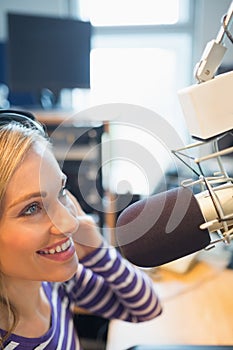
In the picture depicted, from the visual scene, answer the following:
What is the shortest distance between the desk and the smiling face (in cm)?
33

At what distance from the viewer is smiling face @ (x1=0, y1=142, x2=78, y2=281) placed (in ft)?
1.76

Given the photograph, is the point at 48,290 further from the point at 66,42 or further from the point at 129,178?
the point at 66,42

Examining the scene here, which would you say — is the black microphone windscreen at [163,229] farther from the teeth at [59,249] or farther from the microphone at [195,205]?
the teeth at [59,249]

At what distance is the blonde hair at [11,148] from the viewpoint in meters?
0.53

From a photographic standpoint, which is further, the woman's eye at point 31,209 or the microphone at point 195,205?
the woman's eye at point 31,209

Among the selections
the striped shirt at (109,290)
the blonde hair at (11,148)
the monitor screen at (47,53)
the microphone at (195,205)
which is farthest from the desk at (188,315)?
the monitor screen at (47,53)

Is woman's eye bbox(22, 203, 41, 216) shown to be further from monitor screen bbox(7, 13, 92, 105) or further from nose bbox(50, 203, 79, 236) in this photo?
monitor screen bbox(7, 13, 92, 105)

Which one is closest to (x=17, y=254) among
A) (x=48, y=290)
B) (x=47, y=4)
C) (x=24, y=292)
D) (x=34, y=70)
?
(x=24, y=292)

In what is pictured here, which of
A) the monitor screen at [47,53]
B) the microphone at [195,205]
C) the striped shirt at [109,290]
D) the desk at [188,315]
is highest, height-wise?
the microphone at [195,205]

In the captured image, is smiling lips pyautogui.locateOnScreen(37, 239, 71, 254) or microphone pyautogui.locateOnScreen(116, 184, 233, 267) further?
smiling lips pyautogui.locateOnScreen(37, 239, 71, 254)

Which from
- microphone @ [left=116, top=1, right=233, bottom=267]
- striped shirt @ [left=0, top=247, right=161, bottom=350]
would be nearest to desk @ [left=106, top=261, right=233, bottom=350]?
striped shirt @ [left=0, top=247, right=161, bottom=350]

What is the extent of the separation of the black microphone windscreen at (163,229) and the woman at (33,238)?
0.12m

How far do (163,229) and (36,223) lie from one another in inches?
7.3

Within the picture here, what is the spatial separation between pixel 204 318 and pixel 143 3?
6.99ft
